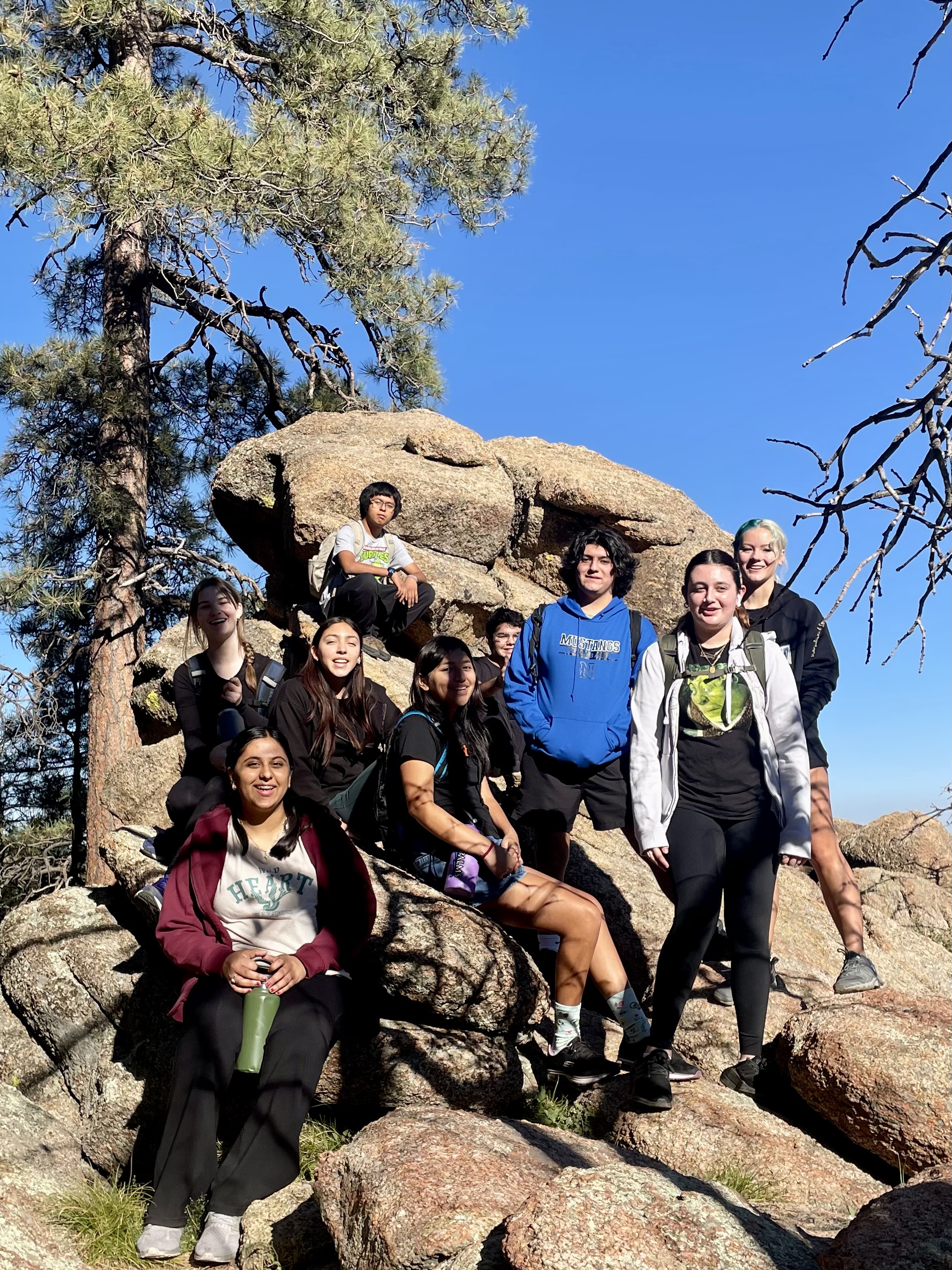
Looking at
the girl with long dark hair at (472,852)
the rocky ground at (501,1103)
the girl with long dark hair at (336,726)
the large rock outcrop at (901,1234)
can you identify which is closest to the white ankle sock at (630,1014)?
the girl with long dark hair at (472,852)

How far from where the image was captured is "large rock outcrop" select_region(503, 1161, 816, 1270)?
8.48 ft

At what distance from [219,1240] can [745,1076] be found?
2319mm

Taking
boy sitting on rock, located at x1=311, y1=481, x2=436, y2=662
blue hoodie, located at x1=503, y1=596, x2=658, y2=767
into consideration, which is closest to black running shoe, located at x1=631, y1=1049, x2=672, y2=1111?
blue hoodie, located at x1=503, y1=596, x2=658, y2=767

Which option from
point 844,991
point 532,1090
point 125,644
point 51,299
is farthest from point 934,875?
point 51,299

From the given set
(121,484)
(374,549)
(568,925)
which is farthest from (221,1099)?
(121,484)

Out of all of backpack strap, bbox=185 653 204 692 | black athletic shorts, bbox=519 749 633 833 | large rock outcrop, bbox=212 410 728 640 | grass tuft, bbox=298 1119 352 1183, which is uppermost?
large rock outcrop, bbox=212 410 728 640

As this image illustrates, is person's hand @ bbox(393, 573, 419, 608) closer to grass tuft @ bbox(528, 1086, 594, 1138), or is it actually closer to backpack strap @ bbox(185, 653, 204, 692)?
backpack strap @ bbox(185, 653, 204, 692)

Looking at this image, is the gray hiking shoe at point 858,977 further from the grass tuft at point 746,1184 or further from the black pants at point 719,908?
the grass tuft at point 746,1184

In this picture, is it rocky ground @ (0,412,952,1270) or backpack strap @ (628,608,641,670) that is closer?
rocky ground @ (0,412,952,1270)

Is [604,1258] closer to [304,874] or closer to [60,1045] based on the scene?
[304,874]

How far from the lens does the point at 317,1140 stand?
4727 millimetres

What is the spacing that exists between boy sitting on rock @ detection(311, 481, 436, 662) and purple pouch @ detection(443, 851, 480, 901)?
10.5ft

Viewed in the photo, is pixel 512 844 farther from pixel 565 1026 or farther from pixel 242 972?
pixel 242 972

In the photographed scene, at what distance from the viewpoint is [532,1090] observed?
5160 millimetres
